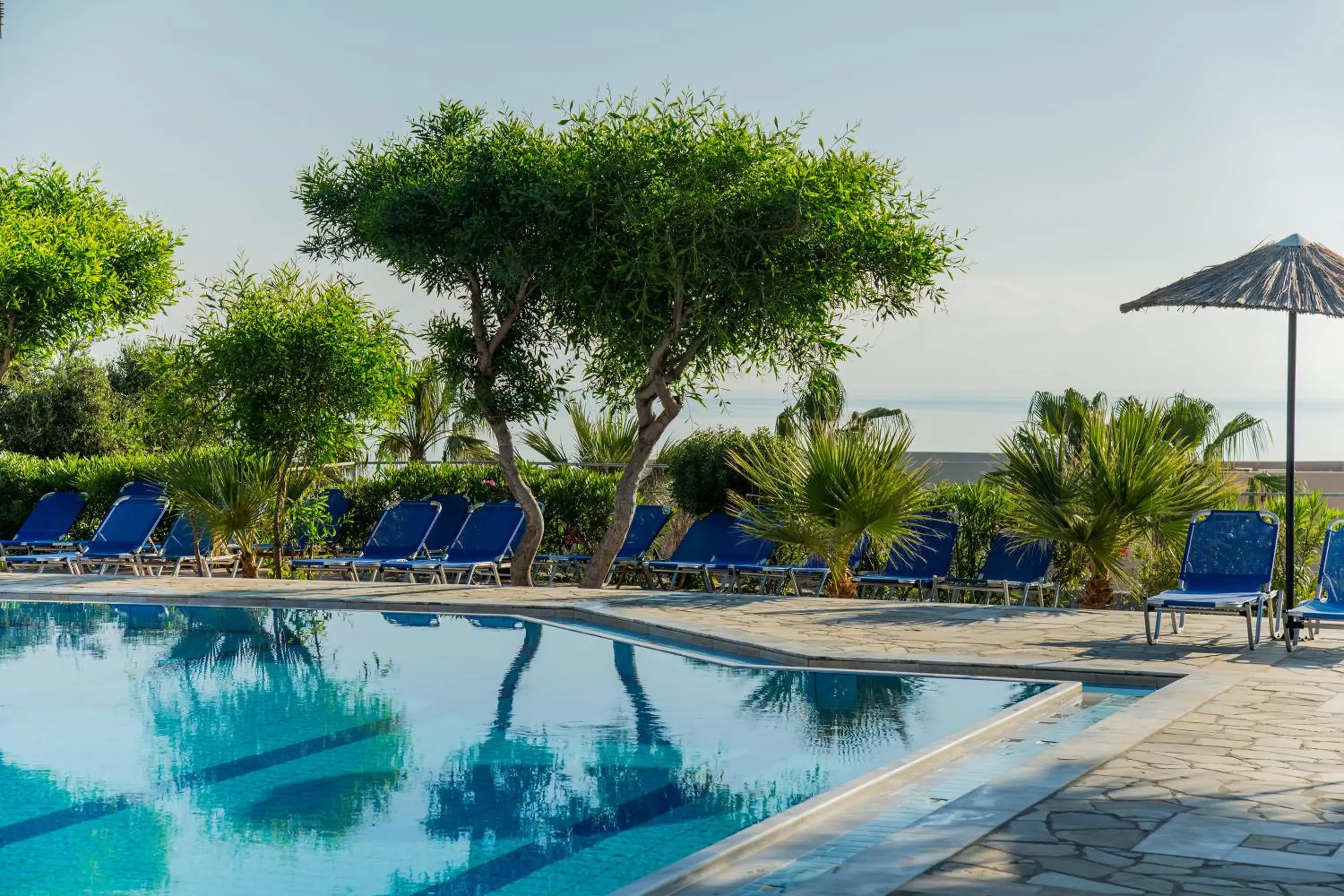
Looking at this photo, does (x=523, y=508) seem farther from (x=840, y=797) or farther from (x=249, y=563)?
(x=840, y=797)

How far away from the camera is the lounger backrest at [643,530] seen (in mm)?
14828

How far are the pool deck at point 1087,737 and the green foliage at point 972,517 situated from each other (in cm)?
200

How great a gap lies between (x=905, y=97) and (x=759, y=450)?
27.7 ft

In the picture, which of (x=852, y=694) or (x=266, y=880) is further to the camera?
(x=852, y=694)

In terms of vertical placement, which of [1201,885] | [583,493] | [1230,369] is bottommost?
[1201,885]

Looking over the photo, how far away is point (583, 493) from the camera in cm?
1575

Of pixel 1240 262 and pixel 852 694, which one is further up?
pixel 1240 262

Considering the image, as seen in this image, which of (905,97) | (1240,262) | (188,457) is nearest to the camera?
(1240,262)

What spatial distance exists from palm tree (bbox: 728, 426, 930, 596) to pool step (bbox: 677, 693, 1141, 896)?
5192mm

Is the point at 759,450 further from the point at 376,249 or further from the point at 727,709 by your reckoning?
the point at 727,709

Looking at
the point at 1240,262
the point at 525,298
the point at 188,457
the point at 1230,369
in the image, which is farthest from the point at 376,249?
the point at 1230,369

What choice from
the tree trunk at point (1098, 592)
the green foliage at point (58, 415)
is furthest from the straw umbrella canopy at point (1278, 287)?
the green foliage at point (58, 415)

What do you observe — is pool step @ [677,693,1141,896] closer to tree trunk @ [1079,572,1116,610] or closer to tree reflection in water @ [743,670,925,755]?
tree reflection in water @ [743,670,925,755]

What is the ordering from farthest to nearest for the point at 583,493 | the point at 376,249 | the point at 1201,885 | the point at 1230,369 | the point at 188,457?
1. the point at 1230,369
2. the point at 583,493
3. the point at 188,457
4. the point at 376,249
5. the point at 1201,885
